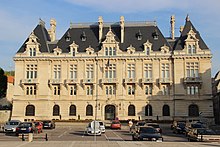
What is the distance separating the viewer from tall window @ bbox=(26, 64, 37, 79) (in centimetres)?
7500

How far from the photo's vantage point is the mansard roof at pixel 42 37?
76750 mm

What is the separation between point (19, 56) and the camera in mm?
75125

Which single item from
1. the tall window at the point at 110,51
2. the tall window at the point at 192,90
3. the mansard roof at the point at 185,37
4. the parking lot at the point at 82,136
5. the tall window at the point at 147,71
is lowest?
the parking lot at the point at 82,136

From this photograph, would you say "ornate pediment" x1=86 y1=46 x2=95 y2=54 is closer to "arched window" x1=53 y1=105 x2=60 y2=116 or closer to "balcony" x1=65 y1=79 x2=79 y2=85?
"balcony" x1=65 y1=79 x2=79 y2=85

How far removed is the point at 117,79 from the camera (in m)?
73.1

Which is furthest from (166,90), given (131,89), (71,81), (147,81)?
(71,81)

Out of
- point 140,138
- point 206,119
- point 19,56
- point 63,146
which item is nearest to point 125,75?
point 206,119

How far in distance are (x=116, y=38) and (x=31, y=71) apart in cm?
1995

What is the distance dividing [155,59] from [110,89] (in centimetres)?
1145

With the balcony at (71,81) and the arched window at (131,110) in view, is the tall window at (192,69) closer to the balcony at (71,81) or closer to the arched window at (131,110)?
the arched window at (131,110)

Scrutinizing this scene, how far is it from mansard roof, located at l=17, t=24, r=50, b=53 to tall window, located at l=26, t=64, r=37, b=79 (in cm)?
406

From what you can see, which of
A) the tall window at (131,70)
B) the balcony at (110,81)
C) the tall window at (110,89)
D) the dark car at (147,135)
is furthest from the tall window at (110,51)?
the dark car at (147,135)

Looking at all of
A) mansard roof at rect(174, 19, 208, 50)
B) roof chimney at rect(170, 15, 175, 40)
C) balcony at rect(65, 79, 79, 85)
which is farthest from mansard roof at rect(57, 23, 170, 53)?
balcony at rect(65, 79, 79, 85)

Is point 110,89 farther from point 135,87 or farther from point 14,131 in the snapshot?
point 14,131
